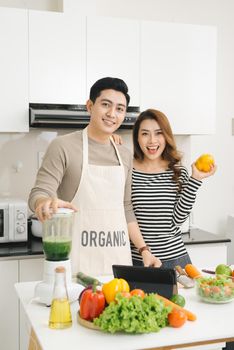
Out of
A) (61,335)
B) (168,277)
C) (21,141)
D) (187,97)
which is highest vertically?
(187,97)

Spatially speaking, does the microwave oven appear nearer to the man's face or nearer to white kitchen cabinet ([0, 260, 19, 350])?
white kitchen cabinet ([0, 260, 19, 350])

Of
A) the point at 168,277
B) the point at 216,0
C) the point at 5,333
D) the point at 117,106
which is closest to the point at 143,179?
the point at 117,106

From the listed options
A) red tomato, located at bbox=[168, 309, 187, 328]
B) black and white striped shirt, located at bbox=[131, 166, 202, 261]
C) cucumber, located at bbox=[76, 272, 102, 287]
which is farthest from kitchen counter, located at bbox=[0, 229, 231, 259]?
red tomato, located at bbox=[168, 309, 187, 328]

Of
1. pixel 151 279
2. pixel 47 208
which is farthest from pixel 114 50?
pixel 151 279

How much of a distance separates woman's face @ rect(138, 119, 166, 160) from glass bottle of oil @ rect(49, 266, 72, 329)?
117 centimetres

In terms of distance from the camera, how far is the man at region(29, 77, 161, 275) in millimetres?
2092

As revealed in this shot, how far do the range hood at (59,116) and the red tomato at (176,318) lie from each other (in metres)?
1.73

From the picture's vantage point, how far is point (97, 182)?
2146 millimetres

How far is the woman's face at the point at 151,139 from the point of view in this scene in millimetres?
2475

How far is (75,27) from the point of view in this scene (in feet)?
9.76

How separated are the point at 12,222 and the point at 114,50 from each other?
46.8 inches

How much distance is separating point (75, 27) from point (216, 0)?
1.30m

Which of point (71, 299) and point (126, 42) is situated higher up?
point (126, 42)

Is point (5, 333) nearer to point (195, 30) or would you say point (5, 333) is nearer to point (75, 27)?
point (75, 27)
